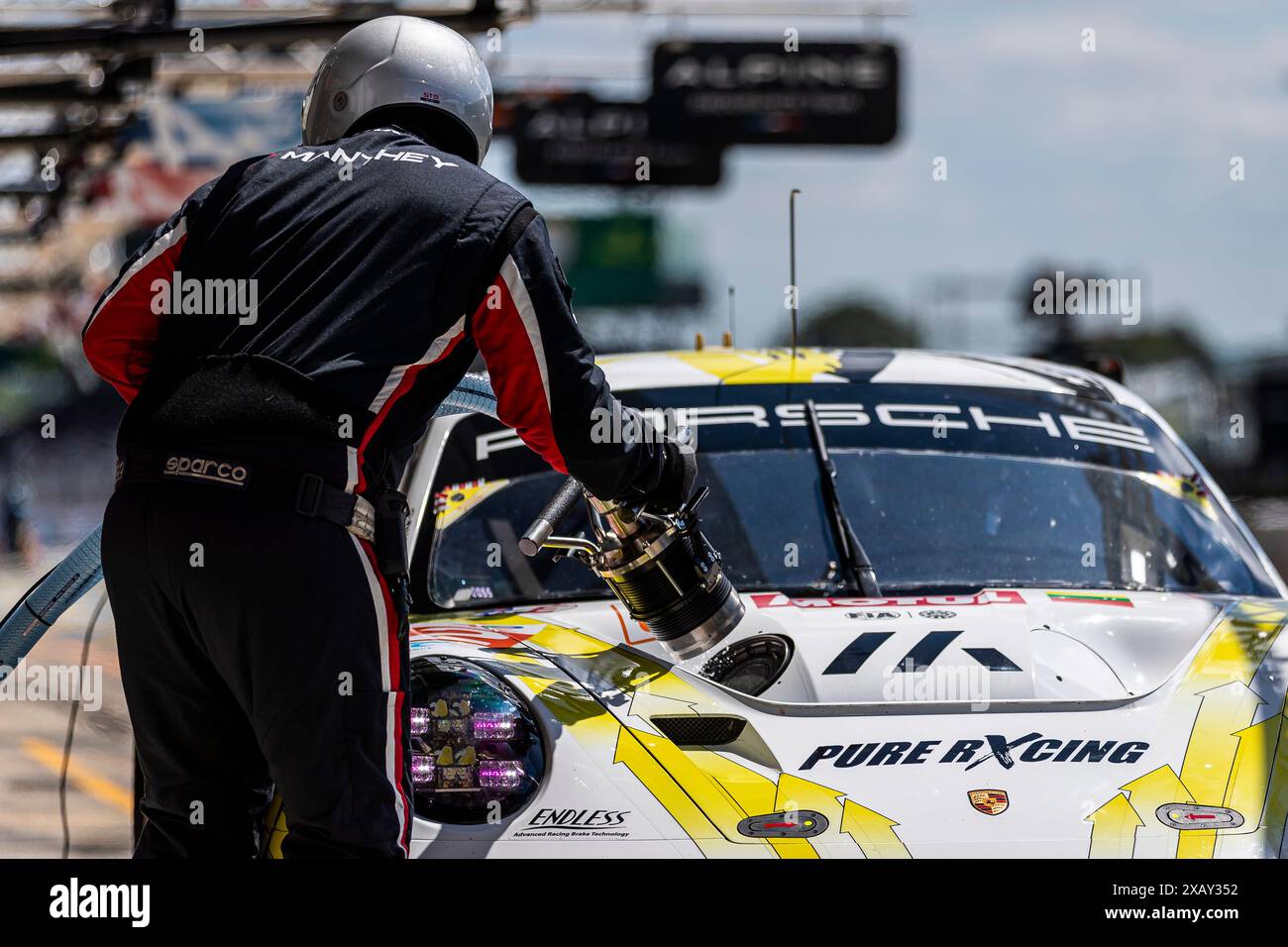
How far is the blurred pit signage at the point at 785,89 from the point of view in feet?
47.9

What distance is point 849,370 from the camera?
4.02 m

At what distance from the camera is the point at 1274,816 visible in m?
2.54

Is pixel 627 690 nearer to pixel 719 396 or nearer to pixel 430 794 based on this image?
pixel 430 794

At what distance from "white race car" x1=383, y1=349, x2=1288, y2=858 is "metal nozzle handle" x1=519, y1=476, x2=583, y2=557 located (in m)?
0.24

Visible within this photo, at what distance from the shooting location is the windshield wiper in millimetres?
3355

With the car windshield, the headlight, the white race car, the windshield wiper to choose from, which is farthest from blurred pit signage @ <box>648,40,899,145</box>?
the headlight

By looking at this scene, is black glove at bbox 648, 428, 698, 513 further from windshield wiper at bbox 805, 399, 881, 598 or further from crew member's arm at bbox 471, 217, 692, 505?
windshield wiper at bbox 805, 399, 881, 598

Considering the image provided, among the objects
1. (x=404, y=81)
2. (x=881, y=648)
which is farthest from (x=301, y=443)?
(x=881, y=648)

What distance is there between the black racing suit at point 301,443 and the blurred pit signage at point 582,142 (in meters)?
13.5

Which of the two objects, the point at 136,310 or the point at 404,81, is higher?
the point at 404,81

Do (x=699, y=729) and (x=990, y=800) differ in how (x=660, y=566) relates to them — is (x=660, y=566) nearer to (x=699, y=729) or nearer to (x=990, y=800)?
(x=699, y=729)

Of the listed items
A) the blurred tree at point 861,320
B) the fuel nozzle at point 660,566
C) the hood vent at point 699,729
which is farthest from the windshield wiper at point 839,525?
the blurred tree at point 861,320

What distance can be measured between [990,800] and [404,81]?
148cm

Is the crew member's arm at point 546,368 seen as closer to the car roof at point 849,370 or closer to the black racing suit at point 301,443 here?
the black racing suit at point 301,443
